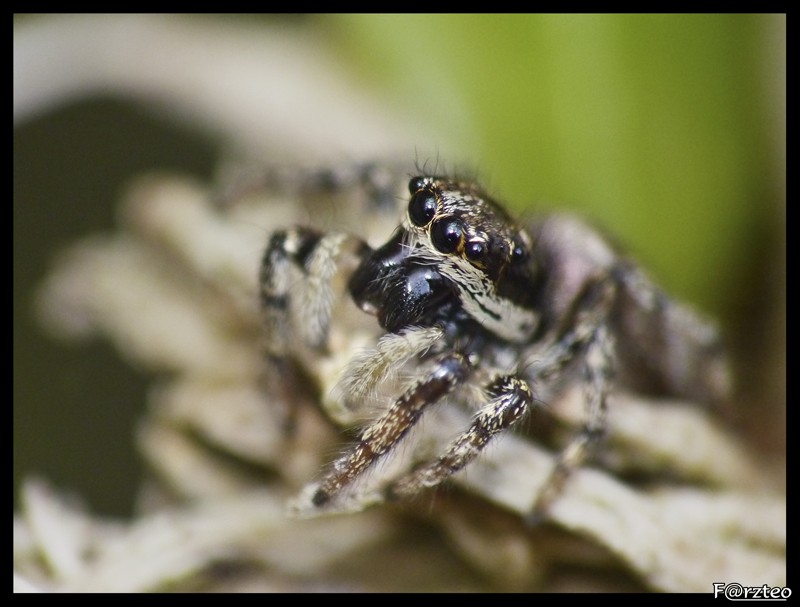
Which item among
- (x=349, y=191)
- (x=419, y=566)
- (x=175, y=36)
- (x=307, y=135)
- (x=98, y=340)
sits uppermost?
(x=175, y=36)

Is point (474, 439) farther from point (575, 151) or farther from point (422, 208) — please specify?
point (575, 151)

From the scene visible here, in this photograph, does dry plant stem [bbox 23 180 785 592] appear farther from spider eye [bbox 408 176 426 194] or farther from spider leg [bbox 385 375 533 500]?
spider eye [bbox 408 176 426 194]

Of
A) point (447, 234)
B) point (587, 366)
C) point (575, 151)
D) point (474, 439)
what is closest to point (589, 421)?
point (587, 366)

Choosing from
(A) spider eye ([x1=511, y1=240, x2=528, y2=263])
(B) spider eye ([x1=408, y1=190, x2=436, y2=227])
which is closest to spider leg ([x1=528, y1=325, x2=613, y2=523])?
(A) spider eye ([x1=511, y1=240, x2=528, y2=263])

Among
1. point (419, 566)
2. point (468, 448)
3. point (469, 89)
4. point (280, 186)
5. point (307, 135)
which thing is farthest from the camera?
point (307, 135)

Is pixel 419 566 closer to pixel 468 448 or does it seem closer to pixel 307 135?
pixel 468 448

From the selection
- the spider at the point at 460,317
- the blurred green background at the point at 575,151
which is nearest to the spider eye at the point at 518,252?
the spider at the point at 460,317
